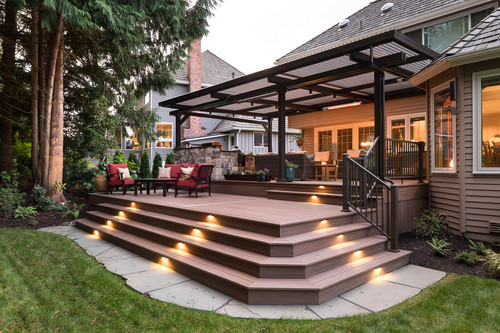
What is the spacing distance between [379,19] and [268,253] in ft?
34.8

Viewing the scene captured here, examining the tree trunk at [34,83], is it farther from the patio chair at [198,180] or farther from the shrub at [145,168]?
the shrub at [145,168]

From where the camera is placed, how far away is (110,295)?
3.27 metres

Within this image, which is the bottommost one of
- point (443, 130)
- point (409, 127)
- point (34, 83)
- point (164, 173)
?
point (164, 173)

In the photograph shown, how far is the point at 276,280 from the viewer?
3322 mm

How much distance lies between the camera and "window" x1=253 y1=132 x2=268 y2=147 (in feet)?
59.5

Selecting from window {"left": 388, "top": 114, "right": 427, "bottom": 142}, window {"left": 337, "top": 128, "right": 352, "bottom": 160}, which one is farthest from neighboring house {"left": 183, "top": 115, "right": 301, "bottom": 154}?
window {"left": 388, "top": 114, "right": 427, "bottom": 142}

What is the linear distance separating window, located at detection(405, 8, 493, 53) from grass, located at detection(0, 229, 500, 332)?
780cm

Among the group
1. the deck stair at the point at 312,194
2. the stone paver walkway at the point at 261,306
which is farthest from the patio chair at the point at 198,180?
the stone paver walkway at the point at 261,306

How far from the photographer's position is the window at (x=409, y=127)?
9.38m

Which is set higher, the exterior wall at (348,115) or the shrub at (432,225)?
the exterior wall at (348,115)

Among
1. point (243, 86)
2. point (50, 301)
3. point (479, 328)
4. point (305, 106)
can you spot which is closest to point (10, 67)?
point (243, 86)

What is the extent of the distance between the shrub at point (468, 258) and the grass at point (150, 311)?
0.56m

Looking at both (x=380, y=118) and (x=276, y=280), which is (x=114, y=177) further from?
(x=380, y=118)

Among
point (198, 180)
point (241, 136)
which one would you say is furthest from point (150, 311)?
point (241, 136)
